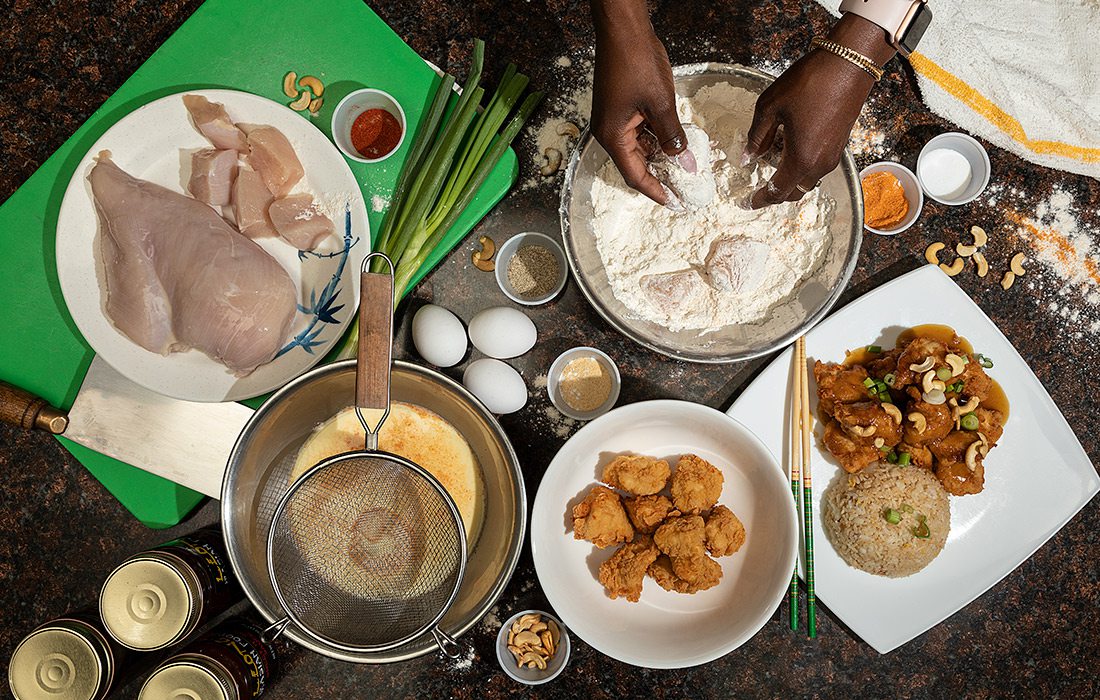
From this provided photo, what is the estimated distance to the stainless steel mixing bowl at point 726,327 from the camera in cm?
154

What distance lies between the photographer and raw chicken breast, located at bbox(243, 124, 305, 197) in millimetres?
1655

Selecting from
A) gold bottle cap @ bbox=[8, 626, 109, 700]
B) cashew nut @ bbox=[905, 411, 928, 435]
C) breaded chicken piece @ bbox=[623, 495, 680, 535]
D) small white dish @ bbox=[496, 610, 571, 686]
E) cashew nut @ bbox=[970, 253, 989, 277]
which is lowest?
gold bottle cap @ bbox=[8, 626, 109, 700]

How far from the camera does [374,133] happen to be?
5.67 feet

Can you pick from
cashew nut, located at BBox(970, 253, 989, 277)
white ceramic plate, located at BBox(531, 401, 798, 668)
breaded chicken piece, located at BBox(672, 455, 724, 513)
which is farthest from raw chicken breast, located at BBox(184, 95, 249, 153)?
cashew nut, located at BBox(970, 253, 989, 277)

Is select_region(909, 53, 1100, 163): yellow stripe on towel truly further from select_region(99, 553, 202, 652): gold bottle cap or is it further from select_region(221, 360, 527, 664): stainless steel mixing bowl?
select_region(99, 553, 202, 652): gold bottle cap

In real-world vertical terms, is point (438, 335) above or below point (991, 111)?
below

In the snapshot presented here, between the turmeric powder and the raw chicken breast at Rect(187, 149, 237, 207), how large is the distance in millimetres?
1442

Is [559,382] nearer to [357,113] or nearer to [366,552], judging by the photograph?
[366,552]

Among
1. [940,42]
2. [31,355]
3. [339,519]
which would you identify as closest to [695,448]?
[339,519]

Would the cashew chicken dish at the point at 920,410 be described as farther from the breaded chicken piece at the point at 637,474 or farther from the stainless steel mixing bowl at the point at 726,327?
the breaded chicken piece at the point at 637,474

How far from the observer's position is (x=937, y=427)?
165 cm

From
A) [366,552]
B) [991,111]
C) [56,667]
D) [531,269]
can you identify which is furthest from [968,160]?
[56,667]

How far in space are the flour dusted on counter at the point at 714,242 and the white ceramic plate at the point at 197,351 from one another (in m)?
0.57

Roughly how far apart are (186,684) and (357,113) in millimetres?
1258
